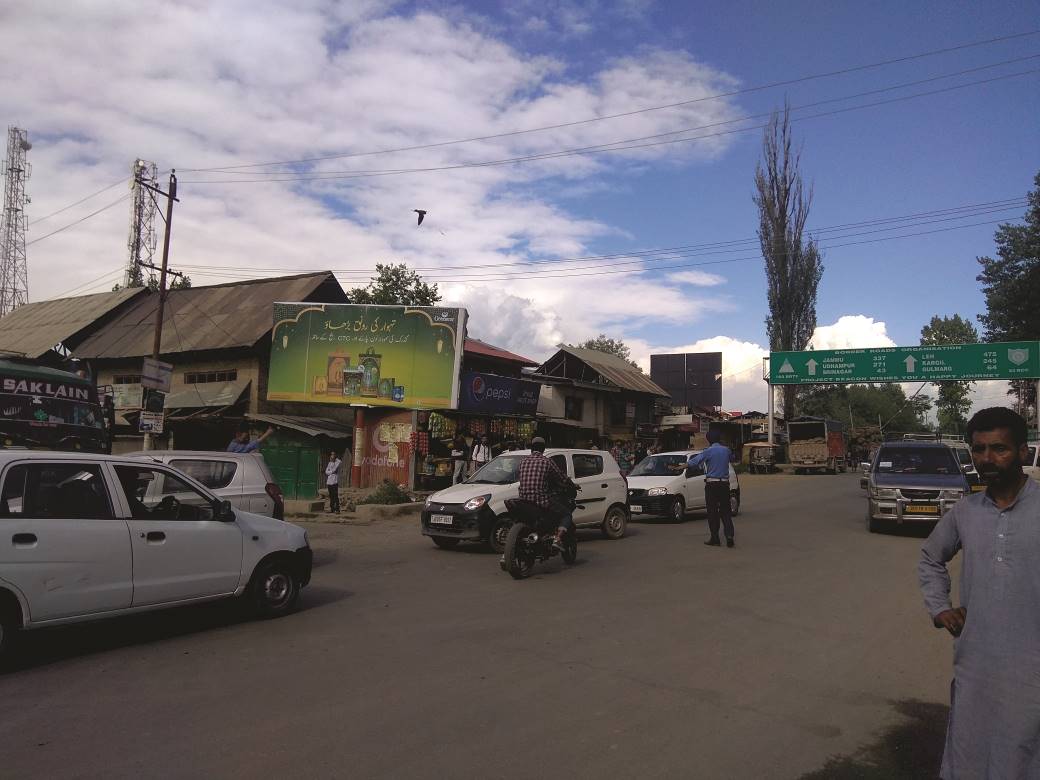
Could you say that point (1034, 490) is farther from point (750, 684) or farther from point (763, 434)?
point (763, 434)

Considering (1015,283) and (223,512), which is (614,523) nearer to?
(223,512)

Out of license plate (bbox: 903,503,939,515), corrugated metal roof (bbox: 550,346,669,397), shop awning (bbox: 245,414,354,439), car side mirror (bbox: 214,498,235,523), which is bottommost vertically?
Result: license plate (bbox: 903,503,939,515)

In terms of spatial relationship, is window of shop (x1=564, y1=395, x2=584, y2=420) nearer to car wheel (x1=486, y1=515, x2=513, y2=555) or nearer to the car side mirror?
car wheel (x1=486, y1=515, x2=513, y2=555)

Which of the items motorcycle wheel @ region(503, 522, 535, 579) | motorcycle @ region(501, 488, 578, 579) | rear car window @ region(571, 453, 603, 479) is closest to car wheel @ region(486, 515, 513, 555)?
motorcycle @ region(501, 488, 578, 579)

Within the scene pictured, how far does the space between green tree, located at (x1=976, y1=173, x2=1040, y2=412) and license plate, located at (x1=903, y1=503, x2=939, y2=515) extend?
34.7 metres

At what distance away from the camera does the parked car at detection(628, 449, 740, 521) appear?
16.8m

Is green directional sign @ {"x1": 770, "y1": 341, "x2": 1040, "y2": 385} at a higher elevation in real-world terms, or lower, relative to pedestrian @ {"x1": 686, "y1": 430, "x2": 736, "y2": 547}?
higher

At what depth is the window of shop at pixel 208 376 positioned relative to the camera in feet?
91.8

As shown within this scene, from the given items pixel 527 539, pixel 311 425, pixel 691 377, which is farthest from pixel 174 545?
pixel 691 377

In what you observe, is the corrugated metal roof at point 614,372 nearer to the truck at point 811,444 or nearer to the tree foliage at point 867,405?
the truck at point 811,444

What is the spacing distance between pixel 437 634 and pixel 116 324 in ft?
104

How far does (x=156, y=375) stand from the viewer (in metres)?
17.2

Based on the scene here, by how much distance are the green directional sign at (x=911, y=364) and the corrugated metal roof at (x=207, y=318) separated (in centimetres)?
2354

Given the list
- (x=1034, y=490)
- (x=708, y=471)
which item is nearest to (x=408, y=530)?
(x=708, y=471)
